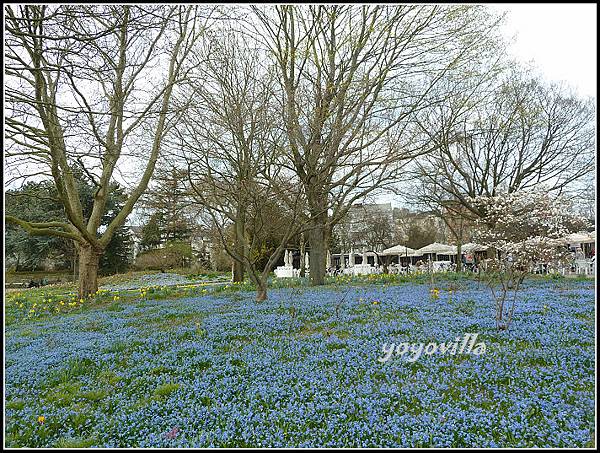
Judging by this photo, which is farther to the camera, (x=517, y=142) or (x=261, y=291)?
(x=517, y=142)

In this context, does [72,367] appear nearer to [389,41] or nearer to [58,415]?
[58,415]

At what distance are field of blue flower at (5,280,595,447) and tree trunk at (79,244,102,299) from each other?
5.38m

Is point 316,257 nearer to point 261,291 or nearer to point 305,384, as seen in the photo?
point 261,291

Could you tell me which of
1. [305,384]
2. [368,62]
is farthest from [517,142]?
[305,384]

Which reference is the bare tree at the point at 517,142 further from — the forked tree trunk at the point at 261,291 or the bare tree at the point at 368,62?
the forked tree trunk at the point at 261,291

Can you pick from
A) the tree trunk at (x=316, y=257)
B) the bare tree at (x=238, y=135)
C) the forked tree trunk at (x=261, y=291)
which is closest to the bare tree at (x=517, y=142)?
the tree trunk at (x=316, y=257)

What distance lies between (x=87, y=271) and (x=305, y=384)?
35.0 ft

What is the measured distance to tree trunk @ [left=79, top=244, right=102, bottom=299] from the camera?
1236 centimetres

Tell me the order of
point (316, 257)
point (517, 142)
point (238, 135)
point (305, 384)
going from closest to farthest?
point (305, 384)
point (238, 135)
point (316, 257)
point (517, 142)

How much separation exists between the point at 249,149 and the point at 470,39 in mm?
7646

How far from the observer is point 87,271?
41.2 feet

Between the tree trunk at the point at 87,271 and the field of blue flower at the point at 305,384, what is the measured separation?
538 cm

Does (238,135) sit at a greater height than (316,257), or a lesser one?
greater

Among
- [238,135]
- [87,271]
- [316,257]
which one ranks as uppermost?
[238,135]
